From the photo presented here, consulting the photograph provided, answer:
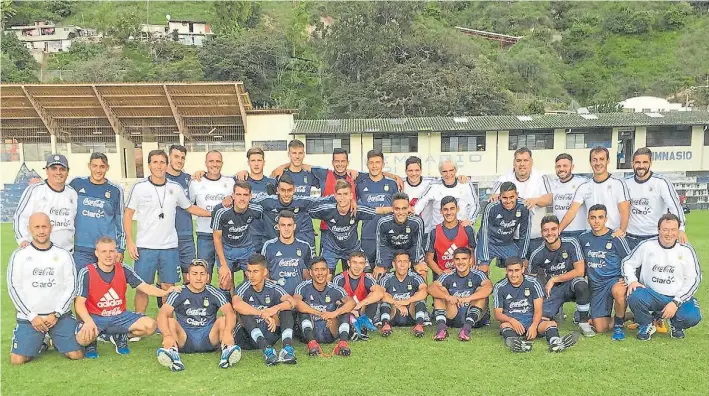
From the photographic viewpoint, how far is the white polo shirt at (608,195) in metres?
5.65

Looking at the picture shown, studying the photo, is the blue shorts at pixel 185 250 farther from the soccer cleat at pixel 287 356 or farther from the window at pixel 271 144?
the window at pixel 271 144

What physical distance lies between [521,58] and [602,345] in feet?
170

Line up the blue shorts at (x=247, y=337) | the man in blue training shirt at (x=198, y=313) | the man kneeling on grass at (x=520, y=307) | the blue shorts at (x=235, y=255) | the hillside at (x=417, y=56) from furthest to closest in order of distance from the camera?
the hillside at (x=417, y=56)
the blue shorts at (x=235, y=255)
the man kneeling on grass at (x=520, y=307)
the blue shorts at (x=247, y=337)
the man in blue training shirt at (x=198, y=313)

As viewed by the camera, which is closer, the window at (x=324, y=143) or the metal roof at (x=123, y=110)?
the metal roof at (x=123, y=110)

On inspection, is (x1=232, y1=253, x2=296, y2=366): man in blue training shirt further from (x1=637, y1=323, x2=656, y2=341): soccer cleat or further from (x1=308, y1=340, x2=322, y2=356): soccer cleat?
(x1=637, y1=323, x2=656, y2=341): soccer cleat

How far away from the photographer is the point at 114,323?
4.91 metres

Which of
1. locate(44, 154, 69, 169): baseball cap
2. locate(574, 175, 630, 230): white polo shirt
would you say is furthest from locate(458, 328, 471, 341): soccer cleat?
locate(44, 154, 69, 169): baseball cap

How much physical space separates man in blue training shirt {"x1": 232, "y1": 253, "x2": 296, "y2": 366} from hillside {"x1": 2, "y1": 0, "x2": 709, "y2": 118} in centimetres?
2963

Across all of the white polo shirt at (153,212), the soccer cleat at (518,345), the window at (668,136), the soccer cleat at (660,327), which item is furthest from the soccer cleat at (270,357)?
the window at (668,136)

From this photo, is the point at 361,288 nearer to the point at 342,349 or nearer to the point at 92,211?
the point at 342,349

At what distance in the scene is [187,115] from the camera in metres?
24.6

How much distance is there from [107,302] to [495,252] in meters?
3.92

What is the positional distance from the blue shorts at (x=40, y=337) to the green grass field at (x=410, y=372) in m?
0.12

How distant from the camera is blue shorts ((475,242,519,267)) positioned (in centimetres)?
599
